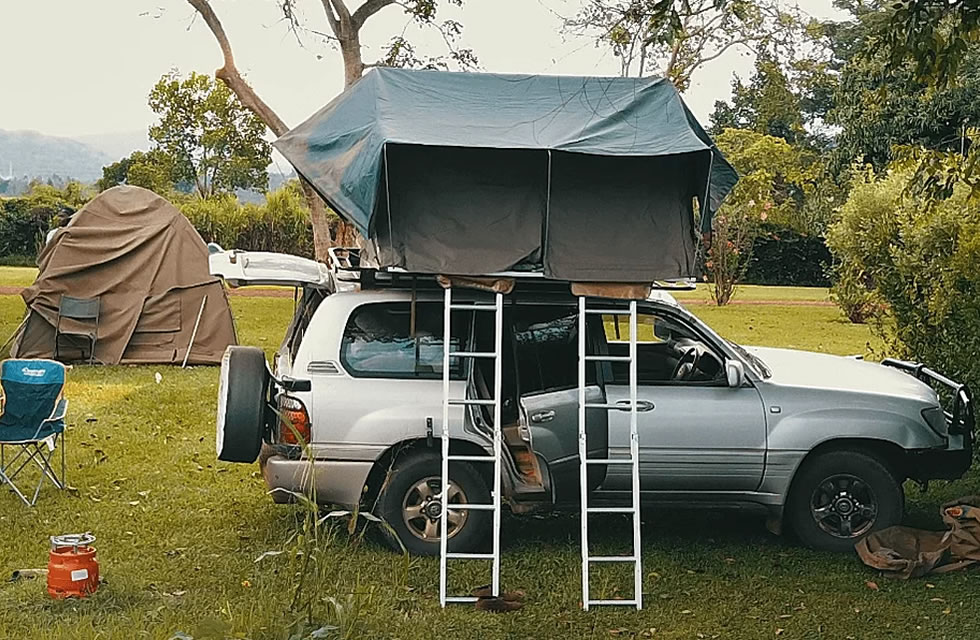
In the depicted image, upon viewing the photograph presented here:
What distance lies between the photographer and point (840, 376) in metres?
8.12

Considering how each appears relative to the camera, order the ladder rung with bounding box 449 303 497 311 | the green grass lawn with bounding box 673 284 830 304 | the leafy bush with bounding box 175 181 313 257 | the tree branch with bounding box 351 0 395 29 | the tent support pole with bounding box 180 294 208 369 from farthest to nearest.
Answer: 1. the leafy bush with bounding box 175 181 313 257
2. the green grass lawn with bounding box 673 284 830 304
3. the tree branch with bounding box 351 0 395 29
4. the tent support pole with bounding box 180 294 208 369
5. the ladder rung with bounding box 449 303 497 311

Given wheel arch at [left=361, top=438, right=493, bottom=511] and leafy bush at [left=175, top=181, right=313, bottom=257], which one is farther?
leafy bush at [left=175, top=181, right=313, bottom=257]

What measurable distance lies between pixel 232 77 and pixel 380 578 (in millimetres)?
15517

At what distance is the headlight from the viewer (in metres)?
7.79

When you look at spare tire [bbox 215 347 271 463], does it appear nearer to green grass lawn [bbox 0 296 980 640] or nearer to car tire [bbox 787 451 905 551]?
green grass lawn [bbox 0 296 980 640]

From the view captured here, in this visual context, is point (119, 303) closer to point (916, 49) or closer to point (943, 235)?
point (943, 235)

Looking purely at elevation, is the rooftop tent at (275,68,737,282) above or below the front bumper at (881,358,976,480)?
above

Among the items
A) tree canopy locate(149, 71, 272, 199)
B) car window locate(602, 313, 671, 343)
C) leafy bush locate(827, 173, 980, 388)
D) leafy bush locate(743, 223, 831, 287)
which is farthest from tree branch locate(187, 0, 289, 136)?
tree canopy locate(149, 71, 272, 199)

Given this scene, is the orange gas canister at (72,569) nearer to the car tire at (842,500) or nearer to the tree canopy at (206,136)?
the car tire at (842,500)

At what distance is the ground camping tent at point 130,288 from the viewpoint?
15398 millimetres

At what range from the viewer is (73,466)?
Result: 10.0 meters

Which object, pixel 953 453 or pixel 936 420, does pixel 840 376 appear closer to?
pixel 936 420

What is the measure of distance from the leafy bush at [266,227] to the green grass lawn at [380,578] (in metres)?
24.8

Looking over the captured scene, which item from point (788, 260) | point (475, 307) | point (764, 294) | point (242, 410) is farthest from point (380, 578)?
point (788, 260)
